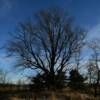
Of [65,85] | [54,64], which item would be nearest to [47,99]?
[54,64]

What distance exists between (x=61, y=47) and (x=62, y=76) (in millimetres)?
4286

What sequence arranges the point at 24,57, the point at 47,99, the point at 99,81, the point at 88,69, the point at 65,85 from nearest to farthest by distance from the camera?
the point at 47,99 < the point at 24,57 < the point at 65,85 < the point at 99,81 < the point at 88,69

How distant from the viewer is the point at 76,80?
43.6m

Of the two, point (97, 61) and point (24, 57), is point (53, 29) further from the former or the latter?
point (97, 61)

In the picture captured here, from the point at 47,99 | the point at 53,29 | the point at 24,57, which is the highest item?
the point at 53,29

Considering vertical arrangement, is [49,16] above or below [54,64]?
above

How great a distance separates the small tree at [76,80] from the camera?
134ft

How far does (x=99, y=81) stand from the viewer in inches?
1724

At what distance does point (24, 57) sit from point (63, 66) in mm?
5749

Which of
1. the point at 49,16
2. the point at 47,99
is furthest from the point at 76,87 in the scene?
the point at 47,99

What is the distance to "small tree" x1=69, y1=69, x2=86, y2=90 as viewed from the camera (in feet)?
134

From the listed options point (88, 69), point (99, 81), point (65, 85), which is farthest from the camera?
point (88, 69)

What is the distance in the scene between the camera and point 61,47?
3744 cm

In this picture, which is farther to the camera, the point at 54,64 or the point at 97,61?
the point at 97,61
